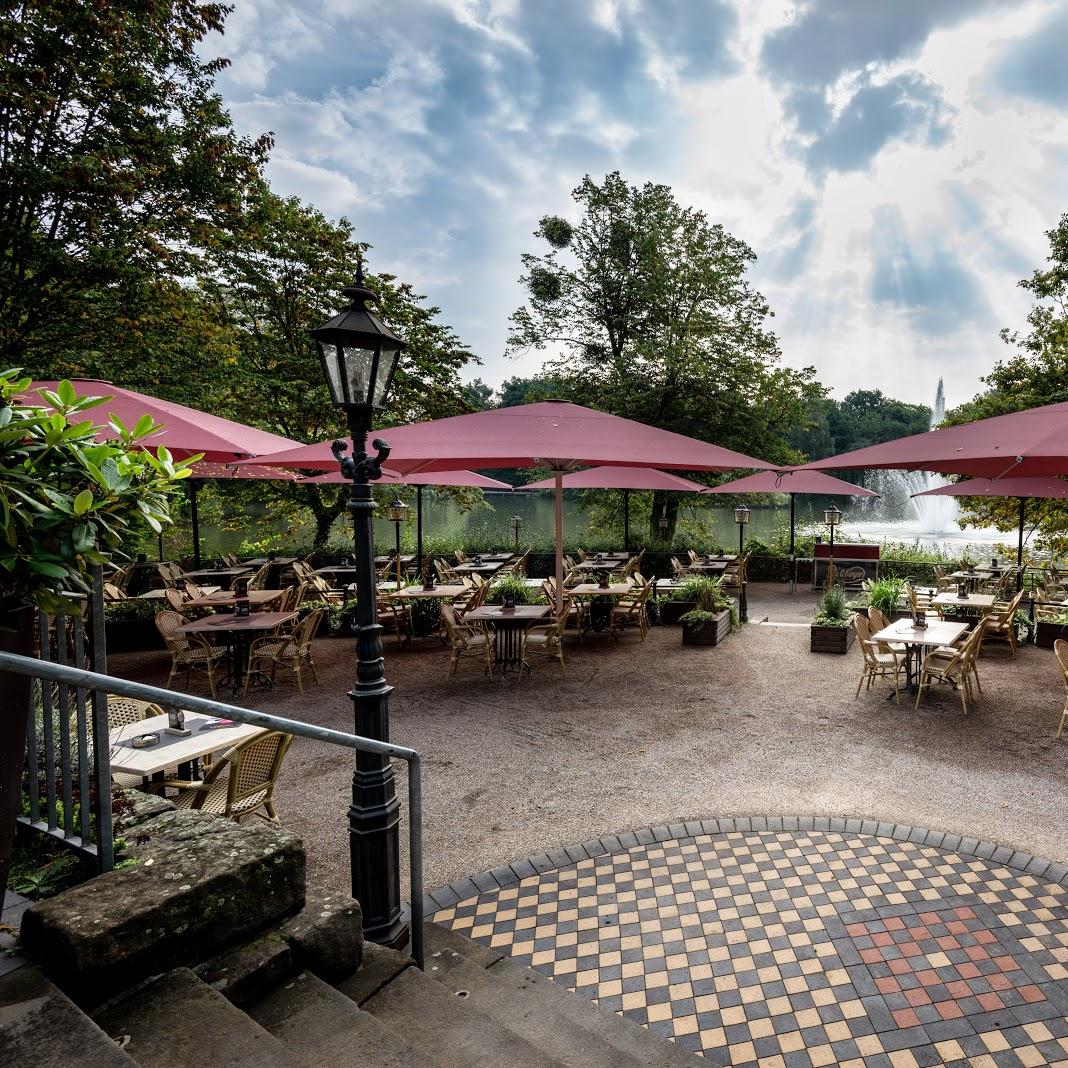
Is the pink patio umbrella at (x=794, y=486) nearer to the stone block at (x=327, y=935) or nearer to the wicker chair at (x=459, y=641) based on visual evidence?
the wicker chair at (x=459, y=641)

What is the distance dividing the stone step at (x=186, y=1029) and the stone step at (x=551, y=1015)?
3.47ft

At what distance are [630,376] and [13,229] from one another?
50.6ft

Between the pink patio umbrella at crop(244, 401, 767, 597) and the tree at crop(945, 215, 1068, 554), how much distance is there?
11274 mm

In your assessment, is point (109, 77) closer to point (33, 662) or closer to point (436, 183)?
point (436, 183)

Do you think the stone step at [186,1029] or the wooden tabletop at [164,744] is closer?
the stone step at [186,1029]

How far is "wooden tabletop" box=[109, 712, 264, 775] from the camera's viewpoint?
3.48 meters

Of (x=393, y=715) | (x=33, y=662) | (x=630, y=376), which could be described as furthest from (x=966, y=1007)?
(x=630, y=376)

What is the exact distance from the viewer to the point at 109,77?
931 cm

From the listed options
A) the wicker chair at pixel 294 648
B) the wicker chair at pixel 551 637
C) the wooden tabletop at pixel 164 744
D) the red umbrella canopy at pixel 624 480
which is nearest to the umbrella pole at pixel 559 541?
the wicker chair at pixel 551 637

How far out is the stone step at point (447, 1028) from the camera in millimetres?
2150

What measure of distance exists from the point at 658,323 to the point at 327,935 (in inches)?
862

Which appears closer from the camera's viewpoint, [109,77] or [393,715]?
[393,715]

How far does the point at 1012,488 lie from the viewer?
38.5 feet

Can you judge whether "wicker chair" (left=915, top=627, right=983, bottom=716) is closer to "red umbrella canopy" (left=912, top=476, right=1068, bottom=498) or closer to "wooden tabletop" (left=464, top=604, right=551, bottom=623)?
"wooden tabletop" (left=464, top=604, right=551, bottom=623)
